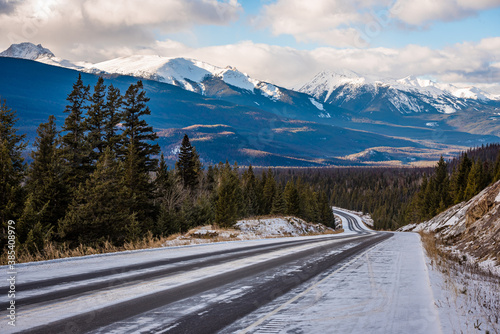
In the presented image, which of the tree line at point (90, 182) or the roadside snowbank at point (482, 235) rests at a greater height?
the tree line at point (90, 182)

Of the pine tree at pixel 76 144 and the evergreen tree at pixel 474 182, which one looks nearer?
the pine tree at pixel 76 144

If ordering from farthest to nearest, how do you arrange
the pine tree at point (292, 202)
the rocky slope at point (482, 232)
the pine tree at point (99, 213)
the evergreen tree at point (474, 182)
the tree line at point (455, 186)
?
the pine tree at point (292, 202) < the tree line at point (455, 186) < the evergreen tree at point (474, 182) < the pine tree at point (99, 213) < the rocky slope at point (482, 232)

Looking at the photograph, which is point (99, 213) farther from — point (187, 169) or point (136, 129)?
point (187, 169)

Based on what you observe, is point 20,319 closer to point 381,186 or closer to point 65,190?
point 65,190

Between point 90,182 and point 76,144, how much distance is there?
8.16m

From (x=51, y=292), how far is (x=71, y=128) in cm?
2821

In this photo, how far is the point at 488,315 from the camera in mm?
6609

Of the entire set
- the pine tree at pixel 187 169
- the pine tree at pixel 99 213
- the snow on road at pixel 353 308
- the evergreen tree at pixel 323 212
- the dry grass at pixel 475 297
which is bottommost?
the evergreen tree at pixel 323 212

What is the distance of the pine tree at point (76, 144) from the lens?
98.9 ft

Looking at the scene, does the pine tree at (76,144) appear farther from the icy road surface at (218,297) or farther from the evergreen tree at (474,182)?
the evergreen tree at (474,182)

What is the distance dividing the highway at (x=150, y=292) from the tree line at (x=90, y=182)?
10413 millimetres

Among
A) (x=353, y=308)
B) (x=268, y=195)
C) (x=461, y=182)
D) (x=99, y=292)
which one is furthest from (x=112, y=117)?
(x=461, y=182)

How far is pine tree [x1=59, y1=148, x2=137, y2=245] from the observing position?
24016 millimetres

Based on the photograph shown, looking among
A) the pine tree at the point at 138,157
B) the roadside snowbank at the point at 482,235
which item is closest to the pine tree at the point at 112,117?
the pine tree at the point at 138,157
